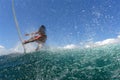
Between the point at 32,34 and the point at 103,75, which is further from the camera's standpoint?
the point at 32,34

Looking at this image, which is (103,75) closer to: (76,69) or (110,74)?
(110,74)

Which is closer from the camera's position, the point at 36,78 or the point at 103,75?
the point at 103,75

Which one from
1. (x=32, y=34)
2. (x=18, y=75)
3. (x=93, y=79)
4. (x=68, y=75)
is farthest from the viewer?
(x=32, y=34)

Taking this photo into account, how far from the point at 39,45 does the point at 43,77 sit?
2171 centimetres

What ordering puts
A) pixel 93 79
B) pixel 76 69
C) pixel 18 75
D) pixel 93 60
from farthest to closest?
pixel 93 60 < pixel 18 75 < pixel 76 69 < pixel 93 79

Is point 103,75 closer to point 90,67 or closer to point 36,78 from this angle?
point 90,67

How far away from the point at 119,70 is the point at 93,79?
3.06m

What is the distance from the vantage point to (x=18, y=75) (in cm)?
2352

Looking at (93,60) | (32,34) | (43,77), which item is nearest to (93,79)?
(43,77)

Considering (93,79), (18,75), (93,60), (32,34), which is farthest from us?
(32,34)

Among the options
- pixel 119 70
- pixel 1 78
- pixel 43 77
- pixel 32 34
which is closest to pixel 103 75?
pixel 119 70

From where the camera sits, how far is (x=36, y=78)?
21016mm

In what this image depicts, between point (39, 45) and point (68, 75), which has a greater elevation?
point (39, 45)

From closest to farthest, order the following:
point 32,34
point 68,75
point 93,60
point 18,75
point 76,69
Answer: point 68,75, point 76,69, point 18,75, point 93,60, point 32,34
